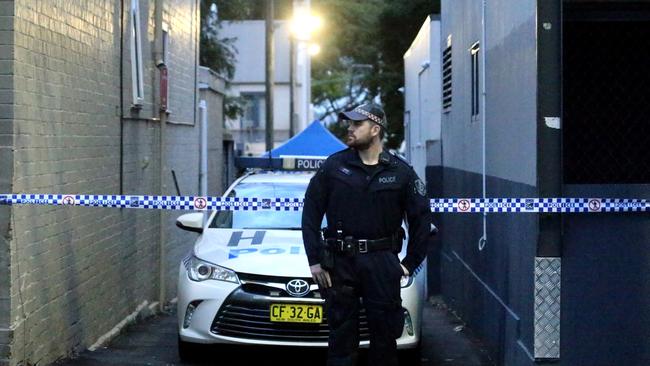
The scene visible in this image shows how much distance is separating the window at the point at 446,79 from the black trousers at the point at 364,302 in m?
6.32

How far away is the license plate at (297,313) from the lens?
24.4 ft

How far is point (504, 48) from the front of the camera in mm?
7906

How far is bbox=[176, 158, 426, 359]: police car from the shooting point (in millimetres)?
7477

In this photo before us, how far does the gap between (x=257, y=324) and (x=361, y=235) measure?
184 centimetres

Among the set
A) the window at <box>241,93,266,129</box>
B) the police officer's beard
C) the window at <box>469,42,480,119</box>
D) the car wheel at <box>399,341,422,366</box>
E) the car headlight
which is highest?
the window at <box>241,93,266,129</box>

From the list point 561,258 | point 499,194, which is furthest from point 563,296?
point 499,194

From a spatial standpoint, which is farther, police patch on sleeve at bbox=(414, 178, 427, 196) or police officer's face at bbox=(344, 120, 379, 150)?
police patch on sleeve at bbox=(414, 178, 427, 196)

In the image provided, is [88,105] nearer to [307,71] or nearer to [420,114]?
[420,114]

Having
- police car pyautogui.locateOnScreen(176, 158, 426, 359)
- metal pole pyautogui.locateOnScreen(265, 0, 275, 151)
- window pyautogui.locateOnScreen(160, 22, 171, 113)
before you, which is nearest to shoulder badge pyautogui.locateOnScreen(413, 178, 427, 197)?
police car pyautogui.locateOnScreen(176, 158, 426, 359)

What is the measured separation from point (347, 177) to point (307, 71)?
42922 mm

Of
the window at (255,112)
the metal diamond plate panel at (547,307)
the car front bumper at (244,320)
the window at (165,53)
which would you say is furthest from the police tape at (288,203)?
the window at (255,112)

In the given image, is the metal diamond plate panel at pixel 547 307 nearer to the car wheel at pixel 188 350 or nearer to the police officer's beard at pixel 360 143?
the police officer's beard at pixel 360 143

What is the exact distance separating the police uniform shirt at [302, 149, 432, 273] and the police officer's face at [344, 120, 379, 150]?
10cm

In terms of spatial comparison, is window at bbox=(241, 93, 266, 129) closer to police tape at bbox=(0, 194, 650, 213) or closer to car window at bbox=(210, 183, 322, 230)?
car window at bbox=(210, 183, 322, 230)
